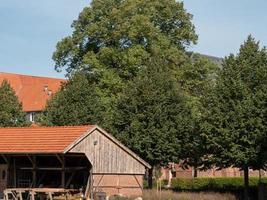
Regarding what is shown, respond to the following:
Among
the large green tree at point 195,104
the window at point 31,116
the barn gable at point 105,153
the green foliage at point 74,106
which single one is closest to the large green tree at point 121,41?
the large green tree at point 195,104

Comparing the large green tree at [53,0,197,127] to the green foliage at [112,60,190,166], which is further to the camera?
the large green tree at [53,0,197,127]

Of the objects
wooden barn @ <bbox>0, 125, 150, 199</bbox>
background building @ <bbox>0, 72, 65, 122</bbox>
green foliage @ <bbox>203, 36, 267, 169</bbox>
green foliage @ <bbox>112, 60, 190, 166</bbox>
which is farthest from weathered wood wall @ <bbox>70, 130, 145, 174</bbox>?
background building @ <bbox>0, 72, 65, 122</bbox>

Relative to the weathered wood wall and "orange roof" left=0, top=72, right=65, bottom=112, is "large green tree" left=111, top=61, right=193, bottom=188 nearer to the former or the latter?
the weathered wood wall

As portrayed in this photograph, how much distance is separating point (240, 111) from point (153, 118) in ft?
24.7

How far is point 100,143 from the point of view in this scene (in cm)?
3659

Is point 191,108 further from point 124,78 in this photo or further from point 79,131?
point 79,131

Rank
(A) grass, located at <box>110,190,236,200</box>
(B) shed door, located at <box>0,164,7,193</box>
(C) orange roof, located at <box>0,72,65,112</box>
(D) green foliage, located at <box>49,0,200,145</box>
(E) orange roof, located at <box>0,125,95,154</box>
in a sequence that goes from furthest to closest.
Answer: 1. (C) orange roof, located at <box>0,72,65,112</box>
2. (D) green foliage, located at <box>49,0,200,145</box>
3. (B) shed door, located at <box>0,164,7,193</box>
4. (E) orange roof, located at <box>0,125,95,154</box>
5. (A) grass, located at <box>110,190,236,200</box>

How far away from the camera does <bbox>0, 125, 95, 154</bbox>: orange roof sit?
34.6 metres

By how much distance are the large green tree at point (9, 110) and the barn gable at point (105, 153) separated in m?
15.1

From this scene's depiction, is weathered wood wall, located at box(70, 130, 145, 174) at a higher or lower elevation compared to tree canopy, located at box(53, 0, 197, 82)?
lower

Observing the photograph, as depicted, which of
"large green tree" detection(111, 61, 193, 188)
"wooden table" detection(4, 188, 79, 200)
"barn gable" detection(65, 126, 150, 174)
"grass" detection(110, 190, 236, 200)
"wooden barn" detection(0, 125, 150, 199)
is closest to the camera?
"grass" detection(110, 190, 236, 200)

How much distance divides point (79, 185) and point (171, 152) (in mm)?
8633

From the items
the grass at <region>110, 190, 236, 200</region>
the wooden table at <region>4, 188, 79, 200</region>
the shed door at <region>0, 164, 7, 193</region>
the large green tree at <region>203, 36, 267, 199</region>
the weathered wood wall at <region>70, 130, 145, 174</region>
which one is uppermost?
the large green tree at <region>203, 36, 267, 199</region>

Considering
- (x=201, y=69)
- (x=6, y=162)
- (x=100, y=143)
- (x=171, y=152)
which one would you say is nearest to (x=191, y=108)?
(x=171, y=152)
